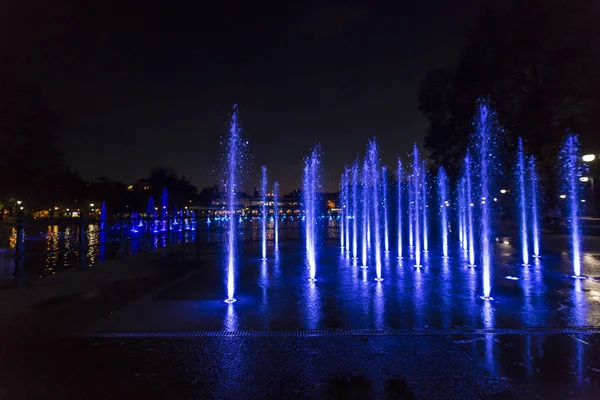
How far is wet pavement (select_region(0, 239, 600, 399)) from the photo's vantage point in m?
3.94

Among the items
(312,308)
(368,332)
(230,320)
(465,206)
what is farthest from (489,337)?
(465,206)

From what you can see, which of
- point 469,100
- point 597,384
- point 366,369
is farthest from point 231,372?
point 469,100

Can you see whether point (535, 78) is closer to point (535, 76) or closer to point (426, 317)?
point (535, 76)

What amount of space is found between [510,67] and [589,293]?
2204 cm

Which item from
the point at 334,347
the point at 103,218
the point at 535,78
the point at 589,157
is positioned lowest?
the point at 334,347

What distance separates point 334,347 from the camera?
502 cm

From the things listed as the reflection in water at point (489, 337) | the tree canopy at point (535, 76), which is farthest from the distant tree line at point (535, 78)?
the reflection in water at point (489, 337)

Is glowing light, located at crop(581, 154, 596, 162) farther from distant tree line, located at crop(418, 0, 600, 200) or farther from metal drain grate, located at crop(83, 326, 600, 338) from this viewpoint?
metal drain grate, located at crop(83, 326, 600, 338)

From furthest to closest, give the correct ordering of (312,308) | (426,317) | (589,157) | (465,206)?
(465,206)
(589,157)
(312,308)
(426,317)

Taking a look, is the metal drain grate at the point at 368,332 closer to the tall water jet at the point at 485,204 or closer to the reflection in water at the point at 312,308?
the reflection in water at the point at 312,308

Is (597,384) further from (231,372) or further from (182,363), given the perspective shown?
(182,363)

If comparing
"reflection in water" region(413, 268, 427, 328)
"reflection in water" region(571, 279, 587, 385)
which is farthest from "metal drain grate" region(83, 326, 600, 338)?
"reflection in water" region(413, 268, 427, 328)

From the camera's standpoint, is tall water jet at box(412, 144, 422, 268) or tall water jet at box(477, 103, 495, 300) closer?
tall water jet at box(477, 103, 495, 300)

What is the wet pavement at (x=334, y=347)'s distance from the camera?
12.9 ft
